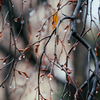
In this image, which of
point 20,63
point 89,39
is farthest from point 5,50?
point 89,39

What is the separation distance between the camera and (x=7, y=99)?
155cm

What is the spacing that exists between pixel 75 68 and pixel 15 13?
0.74 metres

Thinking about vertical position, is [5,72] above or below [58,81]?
above

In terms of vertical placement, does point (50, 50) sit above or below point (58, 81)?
above

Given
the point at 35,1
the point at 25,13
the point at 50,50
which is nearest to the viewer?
the point at 35,1

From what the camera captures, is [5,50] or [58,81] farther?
[58,81]

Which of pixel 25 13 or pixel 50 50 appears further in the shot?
pixel 50 50

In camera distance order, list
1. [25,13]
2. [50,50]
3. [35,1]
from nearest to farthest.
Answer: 1. [35,1]
2. [25,13]
3. [50,50]

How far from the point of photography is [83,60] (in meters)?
1.66

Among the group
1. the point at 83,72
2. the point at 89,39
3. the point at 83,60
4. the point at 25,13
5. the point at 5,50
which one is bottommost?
the point at 83,72

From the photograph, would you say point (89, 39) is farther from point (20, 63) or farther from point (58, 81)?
point (20, 63)

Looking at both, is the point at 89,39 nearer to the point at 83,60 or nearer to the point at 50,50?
the point at 83,60

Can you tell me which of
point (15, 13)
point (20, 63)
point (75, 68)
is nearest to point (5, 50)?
point (20, 63)

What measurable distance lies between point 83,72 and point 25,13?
0.75 metres
